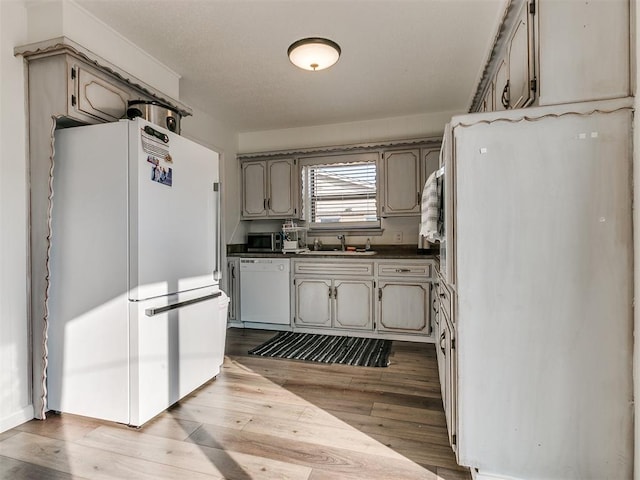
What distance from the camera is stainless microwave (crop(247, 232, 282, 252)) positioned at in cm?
449

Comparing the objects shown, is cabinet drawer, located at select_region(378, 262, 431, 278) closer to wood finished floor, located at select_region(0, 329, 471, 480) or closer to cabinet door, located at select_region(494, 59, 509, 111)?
wood finished floor, located at select_region(0, 329, 471, 480)

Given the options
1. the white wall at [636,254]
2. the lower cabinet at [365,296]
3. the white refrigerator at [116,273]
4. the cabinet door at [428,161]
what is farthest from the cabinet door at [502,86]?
the white refrigerator at [116,273]

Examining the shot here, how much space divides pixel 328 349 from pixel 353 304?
24.3 inches

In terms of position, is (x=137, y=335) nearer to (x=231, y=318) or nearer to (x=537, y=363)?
(x=537, y=363)

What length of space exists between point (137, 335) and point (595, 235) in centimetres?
223

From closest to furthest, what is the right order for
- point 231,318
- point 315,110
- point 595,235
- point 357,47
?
point 595,235
point 357,47
point 315,110
point 231,318

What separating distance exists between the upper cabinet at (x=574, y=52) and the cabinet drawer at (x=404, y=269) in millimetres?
2036

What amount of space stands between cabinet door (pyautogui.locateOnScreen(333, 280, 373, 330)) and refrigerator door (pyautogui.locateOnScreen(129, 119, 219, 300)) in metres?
1.60

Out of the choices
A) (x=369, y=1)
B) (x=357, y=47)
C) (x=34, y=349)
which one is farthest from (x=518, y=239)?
(x=34, y=349)

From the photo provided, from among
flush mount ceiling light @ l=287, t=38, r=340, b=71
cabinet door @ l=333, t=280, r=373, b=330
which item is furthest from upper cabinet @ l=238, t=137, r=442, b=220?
flush mount ceiling light @ l=287, t=38, r=340, b=71

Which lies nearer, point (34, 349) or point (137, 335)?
point (137, 335)

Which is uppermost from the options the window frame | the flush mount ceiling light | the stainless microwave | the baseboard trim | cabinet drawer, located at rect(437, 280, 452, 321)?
the flush mount ceiling light

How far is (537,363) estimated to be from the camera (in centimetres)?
140

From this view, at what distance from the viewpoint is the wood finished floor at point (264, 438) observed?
1.63m
